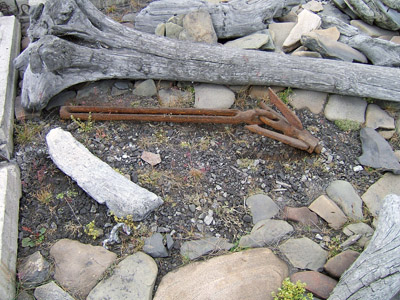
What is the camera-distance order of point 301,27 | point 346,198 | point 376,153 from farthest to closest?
point 301,27, point 376,153, point 346,198

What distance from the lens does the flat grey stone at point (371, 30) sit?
16.3ft

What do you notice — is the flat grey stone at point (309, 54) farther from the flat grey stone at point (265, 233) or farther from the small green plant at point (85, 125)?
the small green plant at point (85, 125)

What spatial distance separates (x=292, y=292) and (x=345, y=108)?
2.22 meters

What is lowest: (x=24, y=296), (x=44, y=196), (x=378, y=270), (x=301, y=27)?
(x=24, y=296)

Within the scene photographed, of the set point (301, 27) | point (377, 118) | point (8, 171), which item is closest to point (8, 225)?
point (8, 171)

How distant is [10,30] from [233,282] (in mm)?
4015

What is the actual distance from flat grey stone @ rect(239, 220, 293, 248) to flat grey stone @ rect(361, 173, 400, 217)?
0.80m

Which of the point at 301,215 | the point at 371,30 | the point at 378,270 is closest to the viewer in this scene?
the point at 378,270

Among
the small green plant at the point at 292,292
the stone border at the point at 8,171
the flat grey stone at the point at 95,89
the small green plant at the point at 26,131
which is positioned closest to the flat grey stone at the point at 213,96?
the flat grey stone at the point at 95,89

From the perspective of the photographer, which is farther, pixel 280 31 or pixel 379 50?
pixel 280 31

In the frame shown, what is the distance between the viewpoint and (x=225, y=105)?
4156 mm

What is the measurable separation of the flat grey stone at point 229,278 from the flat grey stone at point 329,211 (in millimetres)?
610

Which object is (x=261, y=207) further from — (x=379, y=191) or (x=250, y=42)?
(x=250, y=42)

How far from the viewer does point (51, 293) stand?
282 centimetres
